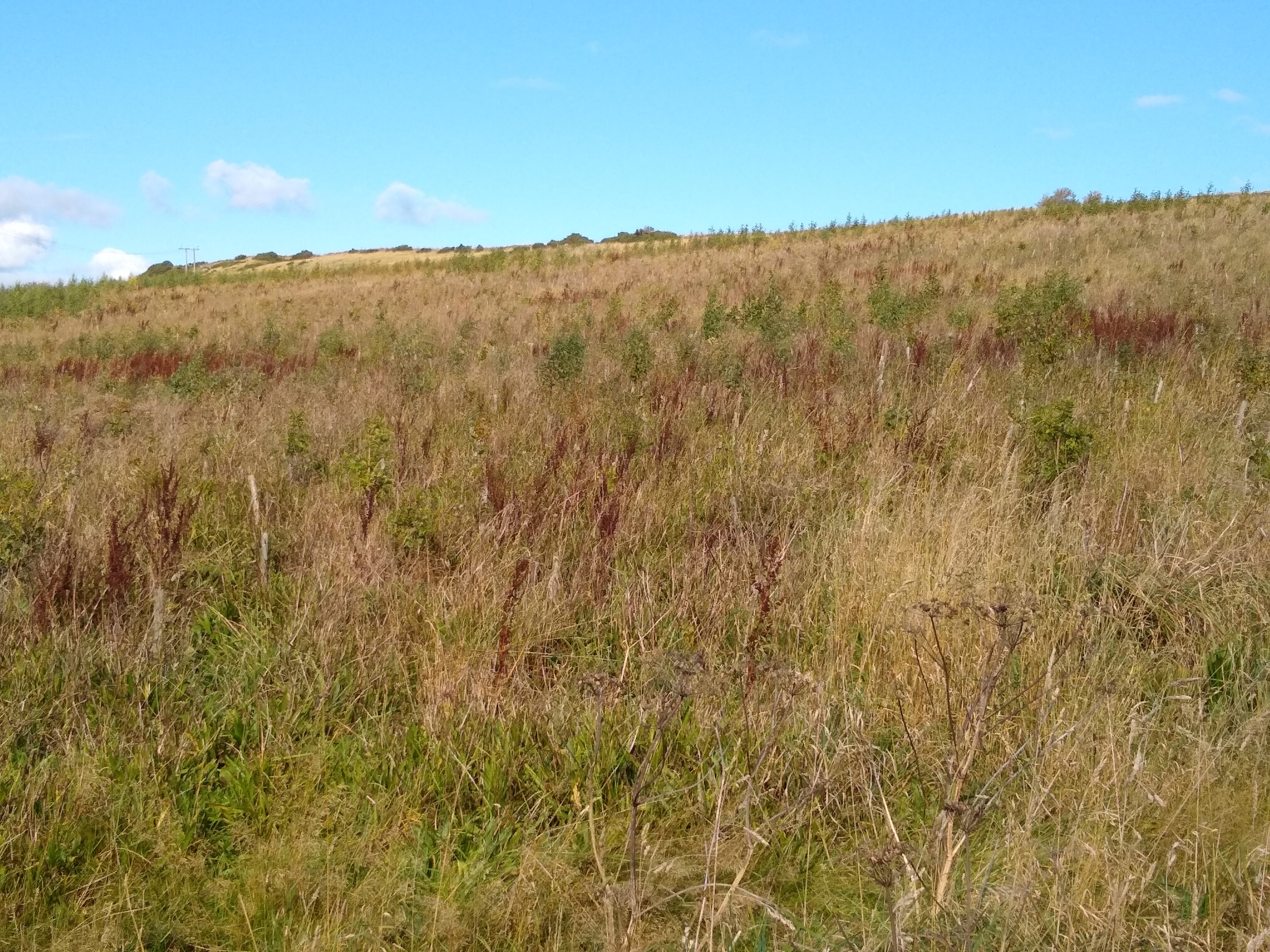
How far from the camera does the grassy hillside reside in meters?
1.96

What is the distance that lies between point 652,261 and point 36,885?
22434 millimetres

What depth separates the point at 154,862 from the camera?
2129 millimetres

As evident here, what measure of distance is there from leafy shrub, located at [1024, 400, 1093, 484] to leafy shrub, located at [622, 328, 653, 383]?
12.3 ft

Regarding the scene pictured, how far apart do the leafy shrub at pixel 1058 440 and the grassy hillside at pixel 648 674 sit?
26 millimetres

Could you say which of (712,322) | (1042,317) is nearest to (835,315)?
(712,322)

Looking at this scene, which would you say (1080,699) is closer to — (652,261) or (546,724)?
(546,724)

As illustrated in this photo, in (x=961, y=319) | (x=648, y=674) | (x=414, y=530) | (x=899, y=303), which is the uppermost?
(x=899, y=303)

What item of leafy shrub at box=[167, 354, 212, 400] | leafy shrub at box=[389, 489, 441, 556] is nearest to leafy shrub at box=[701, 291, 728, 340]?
leafy shrub at box=[167, 354, 212, 400]

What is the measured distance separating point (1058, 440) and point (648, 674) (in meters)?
3.01

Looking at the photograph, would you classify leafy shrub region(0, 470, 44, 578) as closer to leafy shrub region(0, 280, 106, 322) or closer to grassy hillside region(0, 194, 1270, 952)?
grassy hillside region(0, 194, 1270, 952)

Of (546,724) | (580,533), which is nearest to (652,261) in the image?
(580,533)

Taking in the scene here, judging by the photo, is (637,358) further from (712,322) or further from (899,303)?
(899,303)

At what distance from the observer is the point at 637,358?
823cm

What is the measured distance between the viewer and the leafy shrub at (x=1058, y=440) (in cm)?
460
